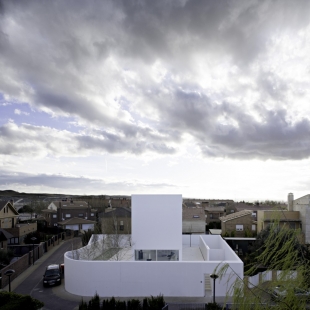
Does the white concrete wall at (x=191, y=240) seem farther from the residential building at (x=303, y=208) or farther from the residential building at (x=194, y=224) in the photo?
the residential building at (x=194, y=224)

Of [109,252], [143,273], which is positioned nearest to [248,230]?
[109,252]

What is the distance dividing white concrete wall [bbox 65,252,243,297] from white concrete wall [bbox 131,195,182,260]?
413 cm

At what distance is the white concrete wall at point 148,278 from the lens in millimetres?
17875

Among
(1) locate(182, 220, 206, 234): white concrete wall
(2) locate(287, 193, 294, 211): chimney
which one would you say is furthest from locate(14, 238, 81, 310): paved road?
(2) locate(287, 193, 294, 211): chimney

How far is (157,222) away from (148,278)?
5095mm

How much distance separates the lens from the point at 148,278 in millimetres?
17938

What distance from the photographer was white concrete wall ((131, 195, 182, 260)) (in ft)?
72.6

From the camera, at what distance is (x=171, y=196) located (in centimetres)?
2244

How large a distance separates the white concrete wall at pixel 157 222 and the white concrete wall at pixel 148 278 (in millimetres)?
4127

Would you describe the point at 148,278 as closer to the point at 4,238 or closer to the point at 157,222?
the point at 157,222

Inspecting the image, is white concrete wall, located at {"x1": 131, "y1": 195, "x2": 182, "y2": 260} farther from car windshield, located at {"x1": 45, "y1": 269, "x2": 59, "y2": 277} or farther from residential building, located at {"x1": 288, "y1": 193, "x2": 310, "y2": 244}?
residential building, located at {"x1": 288, "y1": 193, "x2": 310, "y2": 244}

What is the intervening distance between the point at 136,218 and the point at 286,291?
16.2 meters

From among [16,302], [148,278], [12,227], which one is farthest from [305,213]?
[12,227]

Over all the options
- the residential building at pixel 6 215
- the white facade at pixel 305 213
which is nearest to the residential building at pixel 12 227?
the residential building at pixel 6 215
